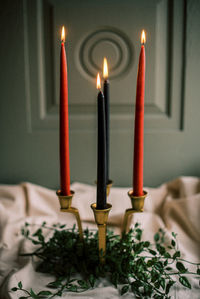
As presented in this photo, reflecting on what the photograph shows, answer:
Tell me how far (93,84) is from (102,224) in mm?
493

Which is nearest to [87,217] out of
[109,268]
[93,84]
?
[109,268]

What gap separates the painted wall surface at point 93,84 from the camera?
2.71ft

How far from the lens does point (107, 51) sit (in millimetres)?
841

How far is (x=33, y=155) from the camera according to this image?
2.97 ft

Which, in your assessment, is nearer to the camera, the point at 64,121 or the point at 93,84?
the point at 64,121

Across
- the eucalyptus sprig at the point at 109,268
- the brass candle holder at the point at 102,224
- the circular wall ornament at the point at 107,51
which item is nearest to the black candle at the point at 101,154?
the brass candle holder at the point at 102,224

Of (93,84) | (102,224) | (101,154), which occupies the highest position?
(93,84)

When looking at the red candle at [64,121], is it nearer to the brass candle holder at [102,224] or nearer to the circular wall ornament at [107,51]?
the brass candle holder at [102,224]

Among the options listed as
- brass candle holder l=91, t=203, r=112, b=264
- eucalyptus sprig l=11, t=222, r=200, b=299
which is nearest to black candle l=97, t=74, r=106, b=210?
brass candle holder l=91, t=203, r=112, b=264

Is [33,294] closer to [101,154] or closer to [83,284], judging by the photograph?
[83,284]

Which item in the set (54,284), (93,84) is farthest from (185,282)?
(93,84)

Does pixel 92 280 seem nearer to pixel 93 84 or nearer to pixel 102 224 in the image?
pixel 102 224

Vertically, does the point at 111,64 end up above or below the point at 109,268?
above

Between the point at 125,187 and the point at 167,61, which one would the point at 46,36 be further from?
the point at 125,187
